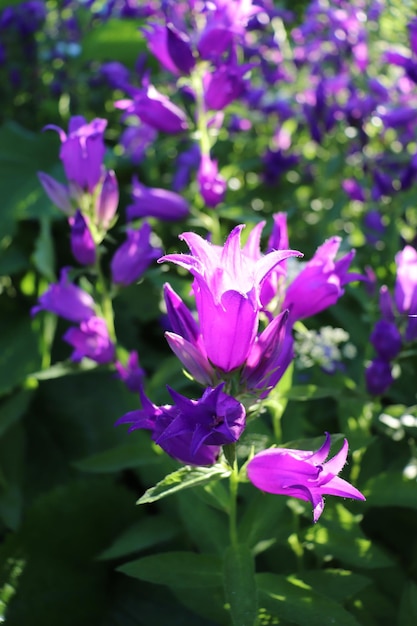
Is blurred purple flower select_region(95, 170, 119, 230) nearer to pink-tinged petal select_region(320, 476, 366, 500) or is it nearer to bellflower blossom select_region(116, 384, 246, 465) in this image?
bellflower blossom select_region(116, 384, 246, 465)

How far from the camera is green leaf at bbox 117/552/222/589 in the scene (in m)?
1.18

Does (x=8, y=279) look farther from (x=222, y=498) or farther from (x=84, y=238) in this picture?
(x=222, y=498)

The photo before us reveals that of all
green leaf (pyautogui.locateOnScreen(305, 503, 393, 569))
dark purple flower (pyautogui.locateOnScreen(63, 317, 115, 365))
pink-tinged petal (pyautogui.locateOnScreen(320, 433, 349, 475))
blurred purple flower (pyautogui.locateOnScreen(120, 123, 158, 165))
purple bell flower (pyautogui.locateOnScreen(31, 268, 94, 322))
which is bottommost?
green leaf (pyautogui.locateOnScreen(305, 503, 393, 569))

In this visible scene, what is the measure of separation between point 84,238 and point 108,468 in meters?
0.49

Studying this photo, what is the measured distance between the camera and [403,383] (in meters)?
1.78

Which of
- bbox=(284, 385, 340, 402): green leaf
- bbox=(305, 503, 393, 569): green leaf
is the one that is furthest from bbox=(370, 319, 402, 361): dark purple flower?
bbox=(305, 503, 393, 569): green leaf

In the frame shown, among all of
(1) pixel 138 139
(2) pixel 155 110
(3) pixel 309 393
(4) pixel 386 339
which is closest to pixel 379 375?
(4) pixel 386 339

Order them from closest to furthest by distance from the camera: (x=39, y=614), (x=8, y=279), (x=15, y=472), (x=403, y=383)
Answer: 1. (x=39, y=614)
2. (x=403, y=383)
3. (x=15, y=472)
4. (x=8, y=279)

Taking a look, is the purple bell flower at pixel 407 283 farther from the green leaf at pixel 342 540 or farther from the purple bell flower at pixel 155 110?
the purple bell flower at pixel 155 110

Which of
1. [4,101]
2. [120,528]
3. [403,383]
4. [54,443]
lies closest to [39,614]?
[120,528]

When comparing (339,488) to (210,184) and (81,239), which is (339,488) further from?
(210,184)

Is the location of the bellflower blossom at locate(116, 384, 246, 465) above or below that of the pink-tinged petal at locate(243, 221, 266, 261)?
below

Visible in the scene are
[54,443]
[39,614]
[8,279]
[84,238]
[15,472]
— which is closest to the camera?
[84,238]

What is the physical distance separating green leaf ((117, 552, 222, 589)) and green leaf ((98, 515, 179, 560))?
268 millimetres
